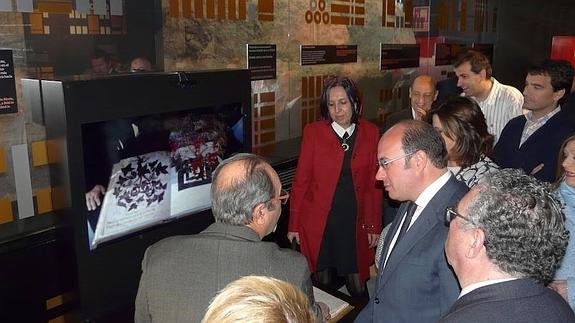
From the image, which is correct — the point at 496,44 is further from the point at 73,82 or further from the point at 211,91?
the point at 73,82

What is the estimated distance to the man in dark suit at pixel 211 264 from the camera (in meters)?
1.42

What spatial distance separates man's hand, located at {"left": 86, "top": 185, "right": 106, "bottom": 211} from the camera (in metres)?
2.21

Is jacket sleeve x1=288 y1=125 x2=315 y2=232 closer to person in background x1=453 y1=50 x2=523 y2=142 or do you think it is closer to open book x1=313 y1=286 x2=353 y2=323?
open book x1=313 y1=286 x2=353 y2=323

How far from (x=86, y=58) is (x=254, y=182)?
1.83 meters

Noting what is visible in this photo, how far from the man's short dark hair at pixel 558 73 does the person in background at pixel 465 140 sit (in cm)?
119

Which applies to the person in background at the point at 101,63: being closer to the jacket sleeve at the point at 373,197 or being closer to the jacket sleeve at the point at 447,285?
the jacket sleeve at the point at 373,197

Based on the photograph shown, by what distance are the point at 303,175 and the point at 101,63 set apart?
1383 millimetres

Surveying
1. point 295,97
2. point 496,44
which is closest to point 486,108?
point 295,97

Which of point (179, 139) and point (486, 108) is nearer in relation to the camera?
point (179, 139)

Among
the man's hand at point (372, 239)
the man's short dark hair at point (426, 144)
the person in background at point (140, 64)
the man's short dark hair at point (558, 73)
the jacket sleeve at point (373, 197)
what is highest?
the person in background at point (140, 64)

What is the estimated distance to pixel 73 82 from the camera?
2.03 m

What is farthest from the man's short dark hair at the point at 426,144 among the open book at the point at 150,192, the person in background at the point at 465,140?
the open book at the point at 150,192

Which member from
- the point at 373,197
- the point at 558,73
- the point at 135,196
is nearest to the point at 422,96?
the point at 558,73

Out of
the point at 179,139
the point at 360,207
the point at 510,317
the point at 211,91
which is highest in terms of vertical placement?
the point at 211,91
